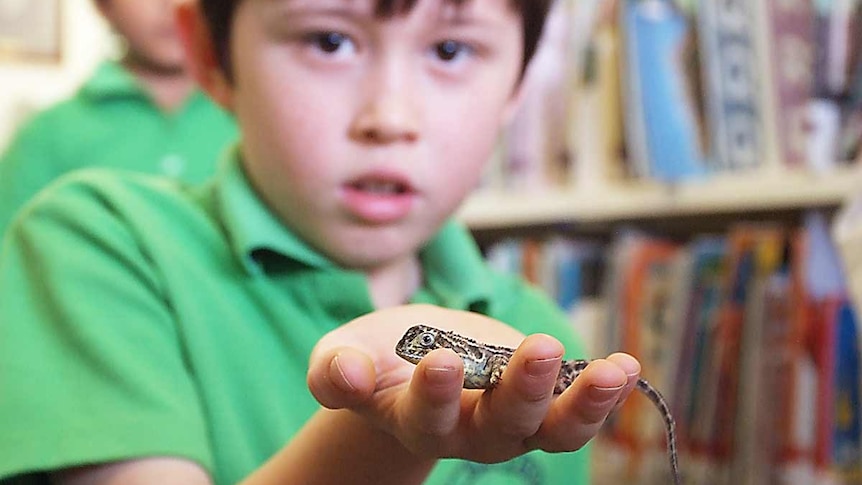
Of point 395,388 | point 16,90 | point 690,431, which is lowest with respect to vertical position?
point 690,431

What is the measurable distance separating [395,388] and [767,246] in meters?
0.94

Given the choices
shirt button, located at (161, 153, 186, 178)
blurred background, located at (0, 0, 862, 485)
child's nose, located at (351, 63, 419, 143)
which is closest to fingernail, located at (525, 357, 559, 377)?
→ child's nose, located at (351, 63, 419, 143)

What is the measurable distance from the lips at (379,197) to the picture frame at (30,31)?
5.08 ft

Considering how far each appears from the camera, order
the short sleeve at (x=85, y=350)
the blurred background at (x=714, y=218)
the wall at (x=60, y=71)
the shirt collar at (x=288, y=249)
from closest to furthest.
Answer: the short sleeve at (x=85, y=350)
the shirt collar at (x=288, y=249)
the blurred background at (x=714, y=218)
the wall at (x=60, y=71)

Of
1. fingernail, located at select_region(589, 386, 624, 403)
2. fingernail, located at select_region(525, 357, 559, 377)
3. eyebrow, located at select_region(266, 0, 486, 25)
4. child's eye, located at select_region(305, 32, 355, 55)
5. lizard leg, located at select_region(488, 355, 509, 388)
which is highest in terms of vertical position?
eyebrow, located at select_region(266, 0, 486, 25)

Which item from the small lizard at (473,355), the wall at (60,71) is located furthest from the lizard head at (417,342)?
the wall at (60,71)

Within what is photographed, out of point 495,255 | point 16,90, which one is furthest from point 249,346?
point 16,90

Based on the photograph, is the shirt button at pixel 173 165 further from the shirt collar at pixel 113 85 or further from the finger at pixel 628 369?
Answer: the finger at pixel 628 369

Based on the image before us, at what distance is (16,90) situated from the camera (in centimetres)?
193

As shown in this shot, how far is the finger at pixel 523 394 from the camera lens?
1.08ft

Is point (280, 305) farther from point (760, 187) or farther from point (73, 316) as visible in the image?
point (760, 187)

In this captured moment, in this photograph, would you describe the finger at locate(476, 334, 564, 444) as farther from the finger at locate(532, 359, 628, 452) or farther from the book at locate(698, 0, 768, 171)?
the book at locate(698, 0, 768, 171)

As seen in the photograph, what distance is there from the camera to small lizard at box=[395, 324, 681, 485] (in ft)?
1.20

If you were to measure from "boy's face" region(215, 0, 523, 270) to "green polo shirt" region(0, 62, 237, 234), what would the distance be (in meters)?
0.41
